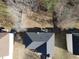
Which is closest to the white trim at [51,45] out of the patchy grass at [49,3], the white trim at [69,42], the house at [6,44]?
the white trim at [69,42]

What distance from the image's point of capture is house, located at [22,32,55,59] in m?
2.67

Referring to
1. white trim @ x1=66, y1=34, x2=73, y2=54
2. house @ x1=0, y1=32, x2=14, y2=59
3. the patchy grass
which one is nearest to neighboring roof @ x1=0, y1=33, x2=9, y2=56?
house @ x1=0, y1=32, x2=14, y2=59

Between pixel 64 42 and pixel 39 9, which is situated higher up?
pixel 39 9

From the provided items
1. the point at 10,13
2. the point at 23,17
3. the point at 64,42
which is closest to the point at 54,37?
the point at 64,42

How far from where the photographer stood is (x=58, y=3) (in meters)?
2.76

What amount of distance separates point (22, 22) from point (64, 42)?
664mm

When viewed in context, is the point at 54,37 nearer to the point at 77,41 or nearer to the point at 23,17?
the point at 77,41

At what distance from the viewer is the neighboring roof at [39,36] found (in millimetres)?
2689

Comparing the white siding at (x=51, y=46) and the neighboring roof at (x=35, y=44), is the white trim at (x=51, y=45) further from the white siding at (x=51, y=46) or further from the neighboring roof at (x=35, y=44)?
the neighboring roof at (x=35, y=44)

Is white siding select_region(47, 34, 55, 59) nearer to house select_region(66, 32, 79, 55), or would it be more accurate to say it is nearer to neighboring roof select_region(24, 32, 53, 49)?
neighboring roof select_region(24, 32, 53, 49)

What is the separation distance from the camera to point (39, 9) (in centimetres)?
279

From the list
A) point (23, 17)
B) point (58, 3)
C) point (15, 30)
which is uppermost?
point (58, 3)

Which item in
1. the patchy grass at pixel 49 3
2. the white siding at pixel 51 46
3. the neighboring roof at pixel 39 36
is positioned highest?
the patchy grass at pixel 49 3

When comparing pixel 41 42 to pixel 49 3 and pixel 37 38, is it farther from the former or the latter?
pixel 49 3
